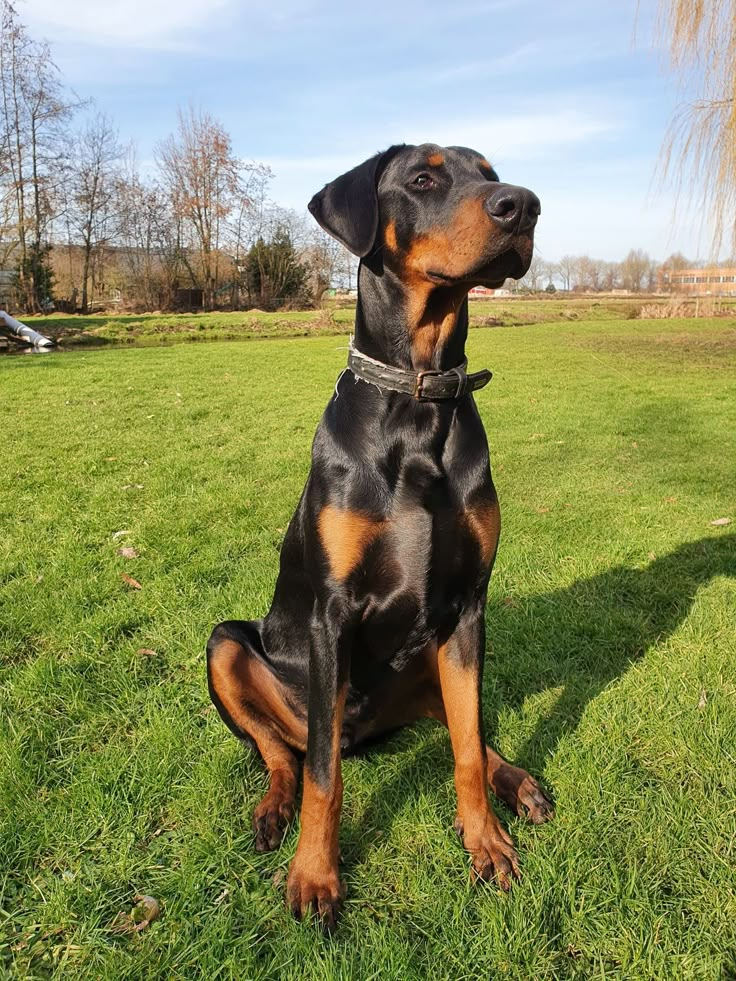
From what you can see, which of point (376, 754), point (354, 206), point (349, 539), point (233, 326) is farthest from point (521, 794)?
point (233, 326)

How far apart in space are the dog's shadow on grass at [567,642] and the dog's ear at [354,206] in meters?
1.76

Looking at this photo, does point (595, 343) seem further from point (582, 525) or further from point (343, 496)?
point (343, 496)

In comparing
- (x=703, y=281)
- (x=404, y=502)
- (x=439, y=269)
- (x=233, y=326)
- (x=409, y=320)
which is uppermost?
(x=233, y=326)

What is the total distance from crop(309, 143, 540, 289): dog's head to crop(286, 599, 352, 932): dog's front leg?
3.40 ft

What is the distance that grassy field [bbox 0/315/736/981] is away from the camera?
5.91ft

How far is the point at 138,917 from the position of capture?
1890 millimetres

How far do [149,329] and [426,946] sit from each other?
22.6 m

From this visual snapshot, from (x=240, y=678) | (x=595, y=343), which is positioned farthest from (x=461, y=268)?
(x=595, y=343)

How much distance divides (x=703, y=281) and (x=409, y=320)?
639cm

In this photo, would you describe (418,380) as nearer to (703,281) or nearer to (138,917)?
(138,917)

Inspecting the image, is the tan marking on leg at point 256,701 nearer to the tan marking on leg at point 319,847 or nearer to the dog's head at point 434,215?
the tan marking on leg at point 319,847

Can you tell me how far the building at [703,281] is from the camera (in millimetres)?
7094

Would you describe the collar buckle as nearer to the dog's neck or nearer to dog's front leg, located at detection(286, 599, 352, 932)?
the dog's neck

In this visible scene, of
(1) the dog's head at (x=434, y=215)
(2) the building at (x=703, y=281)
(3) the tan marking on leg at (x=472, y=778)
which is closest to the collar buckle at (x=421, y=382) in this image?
(1) the dog's head at (x=434, y=215)
